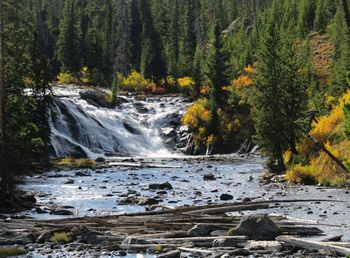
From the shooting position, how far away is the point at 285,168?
38656mm

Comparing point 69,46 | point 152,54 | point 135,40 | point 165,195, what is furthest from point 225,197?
point 135,40

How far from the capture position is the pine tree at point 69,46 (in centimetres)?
10469

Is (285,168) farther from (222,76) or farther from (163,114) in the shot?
(163,114)

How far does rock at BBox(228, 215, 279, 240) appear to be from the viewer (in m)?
15.7

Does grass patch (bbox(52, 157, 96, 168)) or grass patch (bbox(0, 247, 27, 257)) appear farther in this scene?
grass patch (bbox(52, 157, 96, 168))

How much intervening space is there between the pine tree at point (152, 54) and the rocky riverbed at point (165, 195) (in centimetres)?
4757

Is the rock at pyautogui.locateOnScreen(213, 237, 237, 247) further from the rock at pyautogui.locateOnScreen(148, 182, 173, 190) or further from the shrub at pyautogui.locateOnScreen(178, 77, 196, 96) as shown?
the shrub at pyautogui.locateOnScreen(178, 77, 196, 96)

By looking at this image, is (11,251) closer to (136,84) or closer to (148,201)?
(148,201)

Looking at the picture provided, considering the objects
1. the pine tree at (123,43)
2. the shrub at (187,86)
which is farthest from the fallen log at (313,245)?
the pine tree at (123,43)

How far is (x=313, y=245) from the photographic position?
46.8ft

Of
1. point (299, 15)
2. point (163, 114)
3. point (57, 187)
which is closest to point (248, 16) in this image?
point (299, 15)

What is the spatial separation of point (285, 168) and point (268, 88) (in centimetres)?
549

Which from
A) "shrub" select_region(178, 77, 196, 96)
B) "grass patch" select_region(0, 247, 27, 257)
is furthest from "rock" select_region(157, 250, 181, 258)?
"shrub" select_region(178, 77, 196, 96)

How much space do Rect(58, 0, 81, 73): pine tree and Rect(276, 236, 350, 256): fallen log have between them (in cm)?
9293
